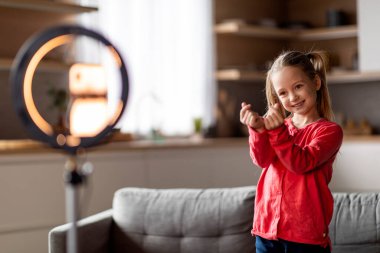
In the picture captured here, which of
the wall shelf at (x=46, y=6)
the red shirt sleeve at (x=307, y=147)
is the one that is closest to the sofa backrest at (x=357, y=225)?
the red shirt sleeve at (x=307, y=147)

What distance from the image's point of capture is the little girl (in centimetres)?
182

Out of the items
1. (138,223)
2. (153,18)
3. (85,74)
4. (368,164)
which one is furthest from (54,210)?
(85,74)

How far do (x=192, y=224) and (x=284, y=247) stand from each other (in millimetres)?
976

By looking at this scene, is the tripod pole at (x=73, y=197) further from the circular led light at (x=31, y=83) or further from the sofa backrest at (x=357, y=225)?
the sofa backrest at (x=357, y=225)

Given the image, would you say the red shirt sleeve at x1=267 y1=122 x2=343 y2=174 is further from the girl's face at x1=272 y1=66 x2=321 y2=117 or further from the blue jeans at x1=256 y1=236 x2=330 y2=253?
the blue jeans at x1=256 y1=236 x2=330 y2=253

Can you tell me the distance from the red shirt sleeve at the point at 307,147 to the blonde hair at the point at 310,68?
10cm

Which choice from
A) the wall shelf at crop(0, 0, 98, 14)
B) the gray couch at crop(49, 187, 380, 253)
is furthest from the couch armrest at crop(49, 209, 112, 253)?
the wall shelf at crop(0, 0, 98, 14)

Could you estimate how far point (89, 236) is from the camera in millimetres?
2816

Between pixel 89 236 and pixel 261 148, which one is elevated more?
pixel 261 148

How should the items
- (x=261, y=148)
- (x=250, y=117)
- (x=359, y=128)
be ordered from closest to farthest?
(x=250, y=117)
(x=261, y=148)
(x=359, y=128)

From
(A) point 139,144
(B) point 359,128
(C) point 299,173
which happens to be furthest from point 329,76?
(C) point 299,173

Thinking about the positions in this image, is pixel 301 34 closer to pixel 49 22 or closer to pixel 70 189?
pixel 49 22

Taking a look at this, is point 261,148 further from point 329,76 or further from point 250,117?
point 329,76

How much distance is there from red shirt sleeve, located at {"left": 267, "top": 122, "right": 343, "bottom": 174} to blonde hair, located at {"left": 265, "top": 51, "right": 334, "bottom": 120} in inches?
3.7
